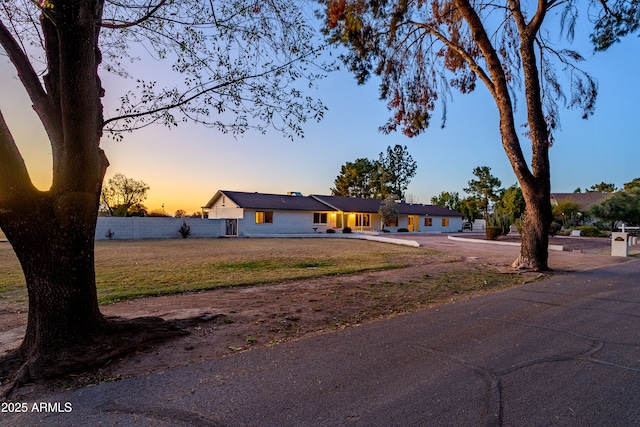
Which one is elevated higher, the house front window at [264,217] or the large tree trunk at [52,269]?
the house front window at [264,217]

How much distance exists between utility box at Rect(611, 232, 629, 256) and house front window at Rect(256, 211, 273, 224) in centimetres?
2518

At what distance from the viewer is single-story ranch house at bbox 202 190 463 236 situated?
32.6 meters

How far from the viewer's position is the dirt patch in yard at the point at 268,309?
4.21 meters

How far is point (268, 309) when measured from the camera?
6.38 m

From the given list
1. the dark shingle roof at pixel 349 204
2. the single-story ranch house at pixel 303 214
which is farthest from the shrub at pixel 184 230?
the dark shingle roof at pixel 349 204

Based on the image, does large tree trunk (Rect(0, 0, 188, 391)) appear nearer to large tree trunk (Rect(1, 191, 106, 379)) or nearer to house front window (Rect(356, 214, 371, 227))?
large tree trunk (Rect(1, 191, 106, 379))

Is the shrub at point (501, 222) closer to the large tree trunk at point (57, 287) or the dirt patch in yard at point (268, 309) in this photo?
the dirt patch in yard at point (268, 309)

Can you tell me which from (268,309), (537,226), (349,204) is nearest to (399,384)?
(268,309)

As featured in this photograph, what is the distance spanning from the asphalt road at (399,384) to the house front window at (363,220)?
35.7m

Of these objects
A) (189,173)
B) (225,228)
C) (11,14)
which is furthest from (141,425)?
(225,228)

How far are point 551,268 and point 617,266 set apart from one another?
3091mm

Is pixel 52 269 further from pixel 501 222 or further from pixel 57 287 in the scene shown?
pixel 501 222

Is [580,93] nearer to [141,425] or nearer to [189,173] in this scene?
[141,425]

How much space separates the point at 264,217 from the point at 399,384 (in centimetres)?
3103
